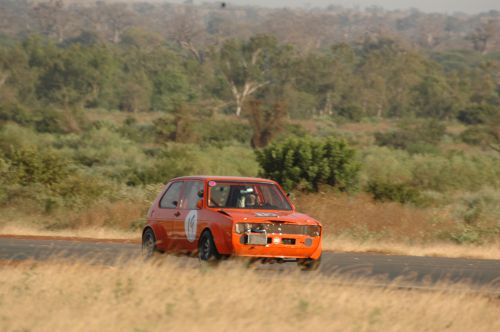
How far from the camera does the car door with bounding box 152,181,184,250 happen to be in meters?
17.2

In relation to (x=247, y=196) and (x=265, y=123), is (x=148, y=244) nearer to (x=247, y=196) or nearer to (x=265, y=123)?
(x=247, y=196)

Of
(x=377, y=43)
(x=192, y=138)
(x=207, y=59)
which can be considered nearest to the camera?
(x=192, y=138)

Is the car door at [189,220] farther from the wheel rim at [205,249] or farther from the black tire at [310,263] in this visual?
the black tire at [310,263]

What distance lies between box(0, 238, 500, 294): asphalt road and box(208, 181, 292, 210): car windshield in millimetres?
984

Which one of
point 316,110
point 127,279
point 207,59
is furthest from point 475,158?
point 207,59

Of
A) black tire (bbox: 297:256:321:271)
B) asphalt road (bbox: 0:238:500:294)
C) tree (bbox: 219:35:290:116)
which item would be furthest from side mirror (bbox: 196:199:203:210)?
tree (bbox: 219:35:290:116)

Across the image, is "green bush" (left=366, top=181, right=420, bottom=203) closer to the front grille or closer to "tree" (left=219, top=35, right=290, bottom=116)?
the front grille

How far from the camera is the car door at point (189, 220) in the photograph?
16562 mm

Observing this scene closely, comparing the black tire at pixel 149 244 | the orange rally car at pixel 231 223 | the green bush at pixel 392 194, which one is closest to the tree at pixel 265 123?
the green bush at pixel 392 194

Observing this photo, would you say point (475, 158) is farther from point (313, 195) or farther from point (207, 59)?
point (207, 59)

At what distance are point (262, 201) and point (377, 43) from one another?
141 metres

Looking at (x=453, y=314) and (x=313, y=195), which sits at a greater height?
(x=453, y=314)

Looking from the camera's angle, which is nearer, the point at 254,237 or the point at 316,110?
the point at 254,237

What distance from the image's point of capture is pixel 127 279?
517 inches
